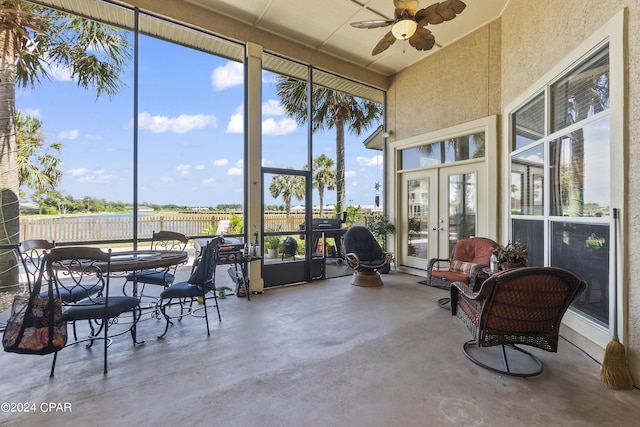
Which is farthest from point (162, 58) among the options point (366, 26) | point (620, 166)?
point (620, 166)

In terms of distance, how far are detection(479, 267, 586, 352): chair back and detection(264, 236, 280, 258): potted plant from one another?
3544mm

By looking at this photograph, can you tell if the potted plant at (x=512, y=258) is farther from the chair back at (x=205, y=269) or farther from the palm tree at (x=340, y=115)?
the palm tree at (x=340, y=115)

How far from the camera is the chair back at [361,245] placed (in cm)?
546

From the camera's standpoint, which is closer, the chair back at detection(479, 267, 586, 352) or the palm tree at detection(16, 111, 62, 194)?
the chair back at detection(479, 267, 586, 352)

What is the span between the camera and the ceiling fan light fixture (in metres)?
3.20

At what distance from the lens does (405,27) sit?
10.6ft

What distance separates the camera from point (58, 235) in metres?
4.26

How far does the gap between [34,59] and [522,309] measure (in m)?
7.07

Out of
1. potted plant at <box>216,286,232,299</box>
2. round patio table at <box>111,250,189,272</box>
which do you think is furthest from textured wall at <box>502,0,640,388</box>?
potted plant at <box>216,286,232,299</box>

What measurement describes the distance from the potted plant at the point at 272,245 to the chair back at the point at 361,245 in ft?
4.09

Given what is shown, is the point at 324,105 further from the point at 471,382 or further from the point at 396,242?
the point at 471,382

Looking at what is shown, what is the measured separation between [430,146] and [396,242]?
2.14 m

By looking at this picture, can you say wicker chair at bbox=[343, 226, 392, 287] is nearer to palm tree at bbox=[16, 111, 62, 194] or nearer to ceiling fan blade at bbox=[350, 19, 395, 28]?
ceiling fan blade at bbox=[350, 19, 395, 28]

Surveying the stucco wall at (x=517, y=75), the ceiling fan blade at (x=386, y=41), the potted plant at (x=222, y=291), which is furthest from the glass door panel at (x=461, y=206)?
the potted plant at (x=222, y=291)
